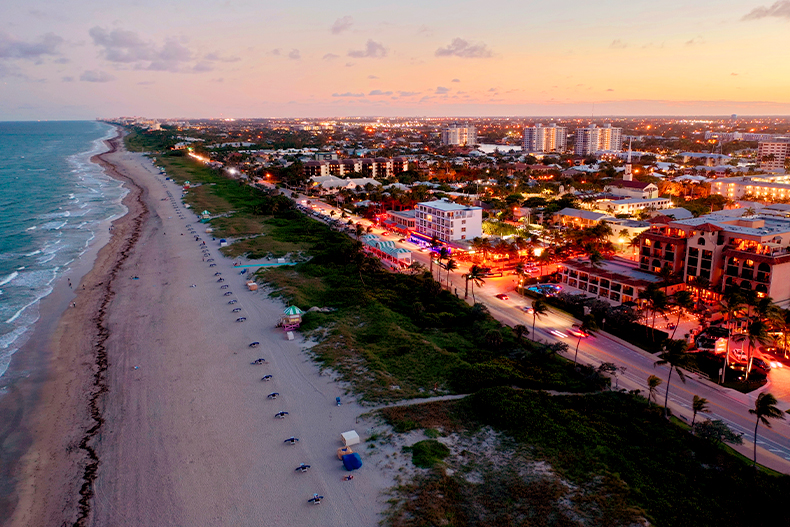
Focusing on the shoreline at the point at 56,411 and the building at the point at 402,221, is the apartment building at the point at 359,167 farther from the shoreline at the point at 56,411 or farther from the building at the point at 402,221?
the shoreline at the point at 56,411

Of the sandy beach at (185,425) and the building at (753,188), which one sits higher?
the building at (753,188)

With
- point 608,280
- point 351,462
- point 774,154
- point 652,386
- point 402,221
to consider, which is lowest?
point 351,462

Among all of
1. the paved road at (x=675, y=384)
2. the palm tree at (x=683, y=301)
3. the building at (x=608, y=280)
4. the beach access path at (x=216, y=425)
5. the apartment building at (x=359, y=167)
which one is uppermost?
the apartment building at (x=359, y=167)

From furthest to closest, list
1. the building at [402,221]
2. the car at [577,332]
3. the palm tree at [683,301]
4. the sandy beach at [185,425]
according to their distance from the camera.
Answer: the building at [402,221]
the car at [577,332]
the palm tree at [683,301]
the sandy beach at [185,425]

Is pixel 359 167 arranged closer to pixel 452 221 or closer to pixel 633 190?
pixel 633 190

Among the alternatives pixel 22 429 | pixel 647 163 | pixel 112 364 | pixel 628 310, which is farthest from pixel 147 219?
pixel 647 163

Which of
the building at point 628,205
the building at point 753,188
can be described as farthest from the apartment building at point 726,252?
the building at point 753,188

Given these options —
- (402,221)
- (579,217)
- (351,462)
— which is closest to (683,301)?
(351,462)
